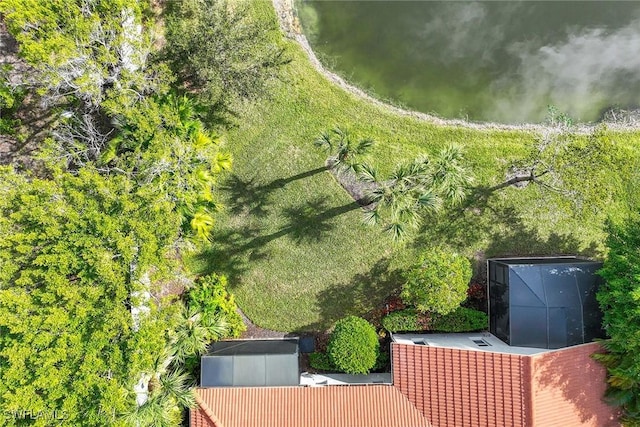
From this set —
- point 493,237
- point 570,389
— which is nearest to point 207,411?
point 570,389

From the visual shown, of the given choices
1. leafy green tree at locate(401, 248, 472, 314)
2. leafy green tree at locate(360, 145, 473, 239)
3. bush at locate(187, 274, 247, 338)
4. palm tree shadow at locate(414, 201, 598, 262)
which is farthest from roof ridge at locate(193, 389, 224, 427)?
palm tree shadow at locate(414, 201, 598, 262)

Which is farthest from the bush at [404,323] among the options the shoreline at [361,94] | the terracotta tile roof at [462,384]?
the shoreline at [361,94]

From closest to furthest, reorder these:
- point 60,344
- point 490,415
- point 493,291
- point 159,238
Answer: point 60,344 → point 159,238 → point 490,415 → point 493,291

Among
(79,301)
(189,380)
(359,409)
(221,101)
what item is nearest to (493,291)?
(359,409)

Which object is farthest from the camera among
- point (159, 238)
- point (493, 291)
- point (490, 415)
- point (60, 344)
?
point (493, 291)

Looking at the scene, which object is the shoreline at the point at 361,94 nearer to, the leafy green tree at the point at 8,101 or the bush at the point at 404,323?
the bush at the point at 404,323

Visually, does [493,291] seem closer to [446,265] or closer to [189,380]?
[446,265]
